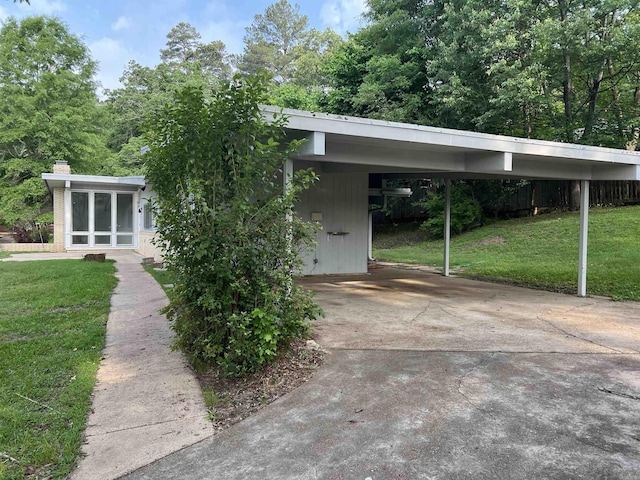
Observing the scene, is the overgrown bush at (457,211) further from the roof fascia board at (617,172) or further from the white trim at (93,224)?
the white trim at (93,224)

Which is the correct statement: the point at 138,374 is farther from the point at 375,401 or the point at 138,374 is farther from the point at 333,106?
the point at 333,106

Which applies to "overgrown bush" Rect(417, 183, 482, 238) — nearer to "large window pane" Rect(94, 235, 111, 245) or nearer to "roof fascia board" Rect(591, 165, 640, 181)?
"roof fascia board" Rect(591, 165, 640, 181)

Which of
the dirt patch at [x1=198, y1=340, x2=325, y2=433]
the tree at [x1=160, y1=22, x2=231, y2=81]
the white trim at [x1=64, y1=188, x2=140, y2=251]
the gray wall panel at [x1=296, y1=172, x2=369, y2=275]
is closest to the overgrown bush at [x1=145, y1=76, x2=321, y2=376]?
the dirt patch at [x1=198, y1=340, x2=325, y2=433]

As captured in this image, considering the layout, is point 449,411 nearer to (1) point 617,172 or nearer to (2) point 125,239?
(1) point 617,172

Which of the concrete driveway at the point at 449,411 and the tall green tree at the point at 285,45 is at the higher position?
the tall green tree at the point at 285,45

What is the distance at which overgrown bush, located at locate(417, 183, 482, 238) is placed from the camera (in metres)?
19.1

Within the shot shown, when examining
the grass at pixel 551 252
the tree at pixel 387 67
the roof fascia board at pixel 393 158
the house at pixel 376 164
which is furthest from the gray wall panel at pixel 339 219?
the tree at pixel 387 67

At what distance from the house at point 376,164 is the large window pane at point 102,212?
87 centimetres

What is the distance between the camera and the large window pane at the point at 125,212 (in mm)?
16484

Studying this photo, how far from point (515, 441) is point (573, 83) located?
19.0 meters

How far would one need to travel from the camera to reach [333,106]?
20.3m

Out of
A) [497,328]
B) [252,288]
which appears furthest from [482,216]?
[252,288]

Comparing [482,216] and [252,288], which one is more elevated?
[482,216]

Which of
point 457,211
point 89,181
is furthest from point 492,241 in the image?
point 89,181
